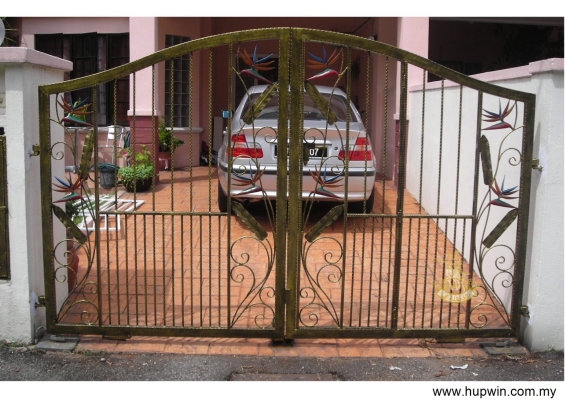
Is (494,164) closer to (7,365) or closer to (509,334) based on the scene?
(509,334)

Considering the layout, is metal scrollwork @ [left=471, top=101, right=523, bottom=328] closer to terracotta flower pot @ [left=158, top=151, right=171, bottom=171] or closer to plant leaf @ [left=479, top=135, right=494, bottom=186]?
plant leaf @ [left=479, top=135, right=494, bottom=186]

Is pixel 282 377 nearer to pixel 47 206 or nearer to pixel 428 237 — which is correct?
pixel 428 237

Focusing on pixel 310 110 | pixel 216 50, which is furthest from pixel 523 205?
pixel 216 50

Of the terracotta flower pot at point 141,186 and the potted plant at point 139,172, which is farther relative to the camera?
the terracotta flower pot at point 141,186

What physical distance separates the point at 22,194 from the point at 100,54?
7.85 m

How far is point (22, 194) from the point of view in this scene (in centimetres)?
432

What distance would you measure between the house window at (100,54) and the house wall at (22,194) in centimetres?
725

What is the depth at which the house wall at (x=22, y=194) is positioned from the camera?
422 centimetres

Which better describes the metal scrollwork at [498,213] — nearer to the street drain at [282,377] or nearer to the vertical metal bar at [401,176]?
the vertical metal bar at [401,176]

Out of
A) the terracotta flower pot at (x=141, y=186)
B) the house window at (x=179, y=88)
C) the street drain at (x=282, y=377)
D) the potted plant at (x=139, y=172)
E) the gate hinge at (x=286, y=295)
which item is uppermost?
the house window at (x=179, y=88)

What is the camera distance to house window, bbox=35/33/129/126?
11.5m

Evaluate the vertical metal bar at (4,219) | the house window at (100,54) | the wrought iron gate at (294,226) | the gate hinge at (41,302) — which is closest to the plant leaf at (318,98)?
the wrought iron gate at (294,226)

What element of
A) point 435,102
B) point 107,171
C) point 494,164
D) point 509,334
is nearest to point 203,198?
point 107,171

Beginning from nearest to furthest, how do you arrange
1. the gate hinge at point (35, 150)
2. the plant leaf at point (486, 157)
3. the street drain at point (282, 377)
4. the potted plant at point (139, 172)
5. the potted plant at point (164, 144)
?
1. the street drain at point (282, 377)
2. the gate hinge at point (35, 150)
3. the plant leaf at point (486, 157)
4. the potted plant at point (139, 172)
5. the potted plant at point (164, 144)
